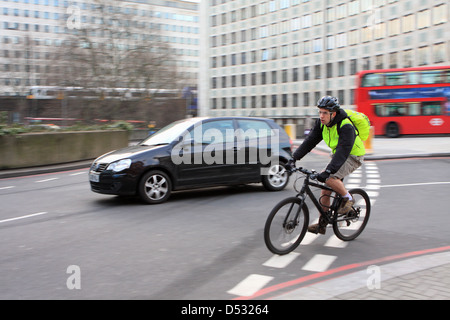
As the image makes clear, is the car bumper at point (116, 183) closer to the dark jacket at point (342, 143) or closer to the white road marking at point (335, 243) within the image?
the white road marking at point (335, 243)

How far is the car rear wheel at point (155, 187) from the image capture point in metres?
8.48

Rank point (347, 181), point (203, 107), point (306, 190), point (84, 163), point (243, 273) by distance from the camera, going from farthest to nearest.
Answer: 1. point (203, 107)
2. point (84, 163)
3. point (347, 181)
4. point (306, 190)
5. point (243, 273)

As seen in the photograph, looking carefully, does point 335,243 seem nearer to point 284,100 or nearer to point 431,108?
point 431,108

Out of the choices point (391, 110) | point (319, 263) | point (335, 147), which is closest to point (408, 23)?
point (391, 110)

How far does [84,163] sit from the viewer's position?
15969 millimetres

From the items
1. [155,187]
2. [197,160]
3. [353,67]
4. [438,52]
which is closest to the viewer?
[155,187]

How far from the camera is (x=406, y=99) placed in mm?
28812

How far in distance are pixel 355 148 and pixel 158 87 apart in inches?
978

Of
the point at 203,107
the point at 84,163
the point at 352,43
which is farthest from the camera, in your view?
the point at 203,107

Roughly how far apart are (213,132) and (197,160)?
61 centimetres

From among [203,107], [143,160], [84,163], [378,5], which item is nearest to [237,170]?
[143,160]

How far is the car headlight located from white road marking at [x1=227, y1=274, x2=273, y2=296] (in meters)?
4.22

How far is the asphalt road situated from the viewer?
441 centimetres
